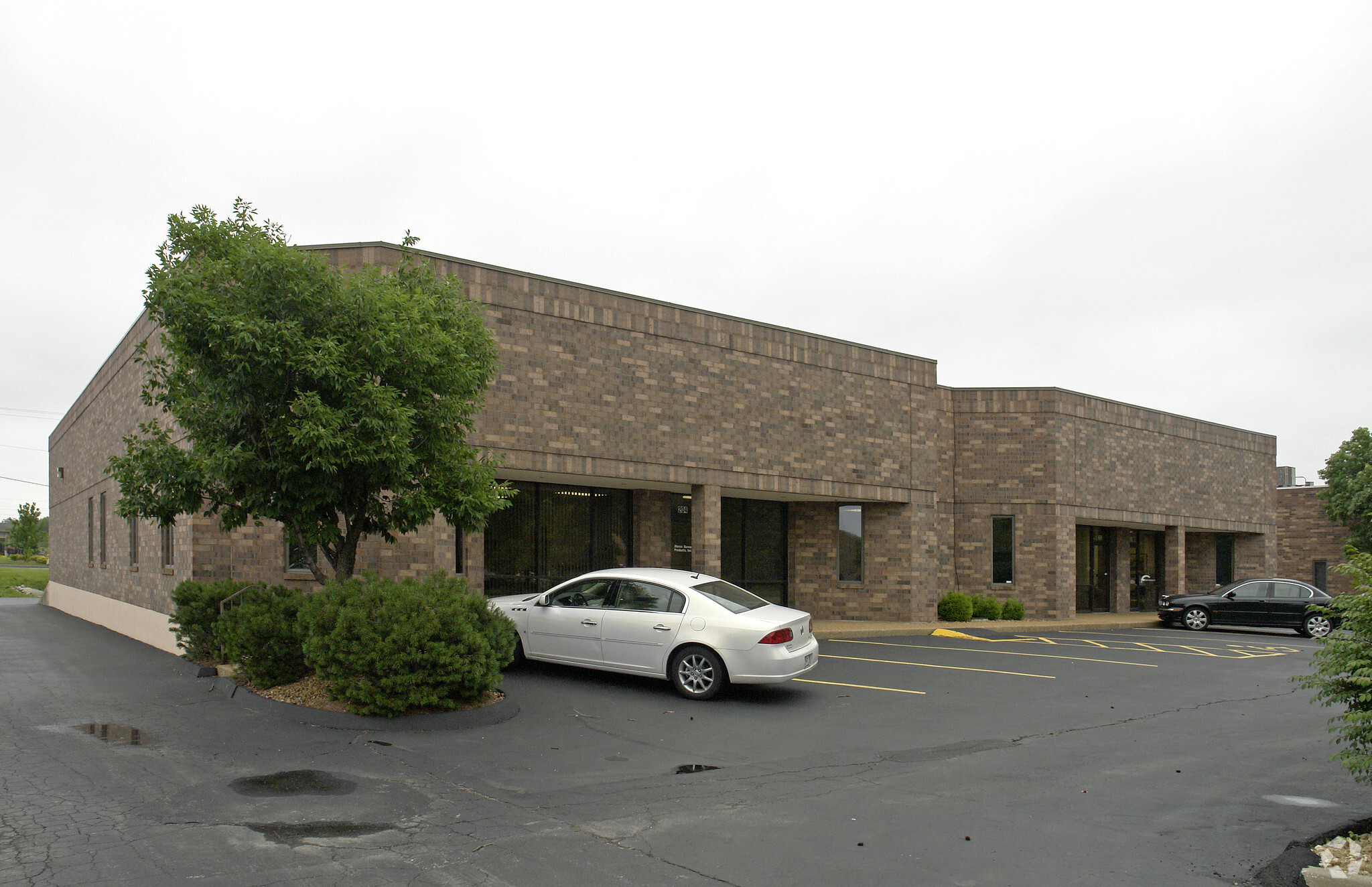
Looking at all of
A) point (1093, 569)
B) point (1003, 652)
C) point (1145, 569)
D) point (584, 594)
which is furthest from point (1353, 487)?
point (584, 594)

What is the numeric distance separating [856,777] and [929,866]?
7.59 feet

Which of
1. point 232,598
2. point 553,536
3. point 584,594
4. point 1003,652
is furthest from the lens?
point 553,536

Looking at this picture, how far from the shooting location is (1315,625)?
23.3m

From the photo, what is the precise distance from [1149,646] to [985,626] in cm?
370

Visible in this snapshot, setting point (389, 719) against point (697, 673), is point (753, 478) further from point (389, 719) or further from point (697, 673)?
point (389, 719)

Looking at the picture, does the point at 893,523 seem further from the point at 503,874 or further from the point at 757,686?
the point at 503,874

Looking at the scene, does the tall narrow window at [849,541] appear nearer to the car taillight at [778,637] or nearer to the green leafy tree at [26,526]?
the car taillight at [778,637]

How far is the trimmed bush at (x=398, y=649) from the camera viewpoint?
9.82 metres

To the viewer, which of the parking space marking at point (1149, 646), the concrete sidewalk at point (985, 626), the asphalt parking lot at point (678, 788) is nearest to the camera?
the asphalt parking lot at point (678, 788)

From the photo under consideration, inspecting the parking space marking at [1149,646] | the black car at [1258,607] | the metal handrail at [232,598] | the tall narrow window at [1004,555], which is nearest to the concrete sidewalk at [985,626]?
the parking space marking at [1149,646]

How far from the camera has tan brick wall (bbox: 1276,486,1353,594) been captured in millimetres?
40094

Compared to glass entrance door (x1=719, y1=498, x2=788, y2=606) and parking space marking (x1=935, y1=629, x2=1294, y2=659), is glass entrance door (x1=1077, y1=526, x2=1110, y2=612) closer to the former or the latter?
parking space marking (x1=935, y1=629, x2=1294, y2=659)

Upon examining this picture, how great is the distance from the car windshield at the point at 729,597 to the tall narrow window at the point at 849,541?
10657 mm

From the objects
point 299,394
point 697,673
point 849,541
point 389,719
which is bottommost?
point 389,719
